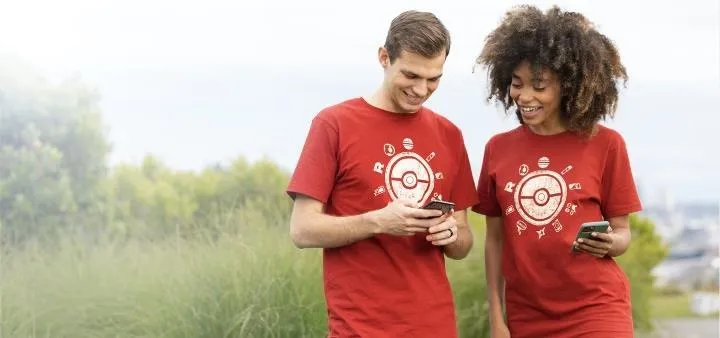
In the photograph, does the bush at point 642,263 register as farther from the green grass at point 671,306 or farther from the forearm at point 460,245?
the forearm at point 460,245

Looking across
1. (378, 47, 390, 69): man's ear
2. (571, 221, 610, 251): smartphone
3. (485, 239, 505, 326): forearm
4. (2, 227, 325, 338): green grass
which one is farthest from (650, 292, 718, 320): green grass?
(378, 47, 390, 69): man's ear

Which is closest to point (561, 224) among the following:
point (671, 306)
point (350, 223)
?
point (350, 223)

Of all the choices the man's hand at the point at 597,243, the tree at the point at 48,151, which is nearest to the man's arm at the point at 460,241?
the man's hand at the point at 597,243

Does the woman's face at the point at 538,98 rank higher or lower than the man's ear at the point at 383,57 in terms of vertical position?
lower

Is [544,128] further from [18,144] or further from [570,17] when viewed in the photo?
[18,144]

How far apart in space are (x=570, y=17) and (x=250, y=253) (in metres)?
2.93

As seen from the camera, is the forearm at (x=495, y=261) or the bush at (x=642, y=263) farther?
the bush at (x=642, y=263)

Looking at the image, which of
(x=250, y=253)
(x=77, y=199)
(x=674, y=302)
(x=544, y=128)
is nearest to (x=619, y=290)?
(x=544, y=128)

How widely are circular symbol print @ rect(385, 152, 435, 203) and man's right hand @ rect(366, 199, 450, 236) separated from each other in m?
0.16

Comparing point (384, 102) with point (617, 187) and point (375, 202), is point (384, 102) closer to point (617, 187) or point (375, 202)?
point (375, 202)

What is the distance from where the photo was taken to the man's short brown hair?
11.1 ft

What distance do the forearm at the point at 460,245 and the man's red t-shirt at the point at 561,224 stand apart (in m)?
0.20

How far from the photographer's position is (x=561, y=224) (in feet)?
12.1

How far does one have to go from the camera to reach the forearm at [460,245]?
3551 millimetres
